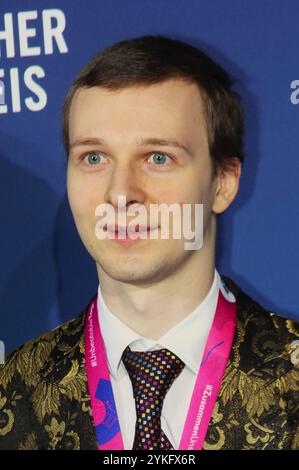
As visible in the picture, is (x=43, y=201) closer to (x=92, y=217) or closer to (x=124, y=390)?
(x=92, y=217)

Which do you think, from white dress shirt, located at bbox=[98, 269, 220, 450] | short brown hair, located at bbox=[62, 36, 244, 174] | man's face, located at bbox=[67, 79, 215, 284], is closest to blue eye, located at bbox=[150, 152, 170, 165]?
man's face, located at bbox=[67, 79, 215, 284]

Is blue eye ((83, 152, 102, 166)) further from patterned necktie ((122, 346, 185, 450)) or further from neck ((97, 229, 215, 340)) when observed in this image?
patterned necktie ((122, 346, 185, 450))

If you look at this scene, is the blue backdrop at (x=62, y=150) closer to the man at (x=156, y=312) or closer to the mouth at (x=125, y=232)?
the man at (x=156, y=312)

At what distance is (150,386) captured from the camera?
192 centimetres

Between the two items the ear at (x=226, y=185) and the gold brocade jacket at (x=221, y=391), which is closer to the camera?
the gold brocade jacket at (x=221, y=391)

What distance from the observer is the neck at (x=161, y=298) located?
196cm

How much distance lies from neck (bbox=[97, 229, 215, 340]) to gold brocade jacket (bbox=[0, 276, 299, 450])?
0.11 metres

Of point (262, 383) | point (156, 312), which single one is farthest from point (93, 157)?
point (262, 383)

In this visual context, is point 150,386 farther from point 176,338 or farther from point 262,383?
point 262,383

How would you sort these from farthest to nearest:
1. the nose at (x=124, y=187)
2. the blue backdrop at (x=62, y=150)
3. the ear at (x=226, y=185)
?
1. the blue backdrop at (x=62, y=150)
2. the ear at (x=226, y=185)
3. the nose at (x=124, y=187)

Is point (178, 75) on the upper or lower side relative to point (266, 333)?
upper

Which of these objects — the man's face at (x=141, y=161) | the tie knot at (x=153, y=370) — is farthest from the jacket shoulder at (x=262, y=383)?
the man's face at (x=141, y=161)

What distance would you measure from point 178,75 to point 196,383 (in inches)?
24.5

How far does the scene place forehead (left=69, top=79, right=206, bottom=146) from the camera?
1.92m
